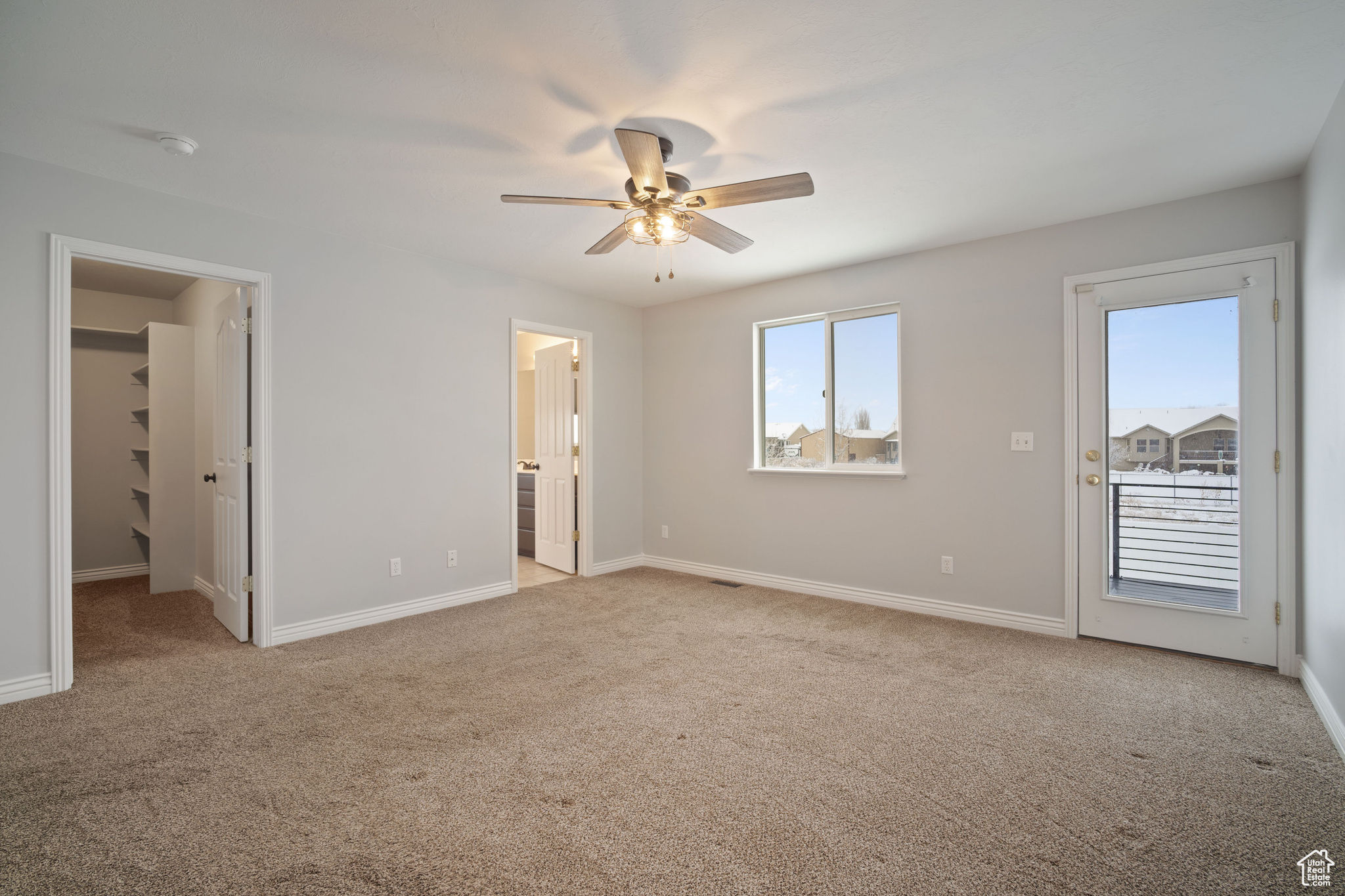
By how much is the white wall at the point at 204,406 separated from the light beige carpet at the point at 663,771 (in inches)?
48.2

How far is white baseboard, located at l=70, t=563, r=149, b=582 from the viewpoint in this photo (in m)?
5.01

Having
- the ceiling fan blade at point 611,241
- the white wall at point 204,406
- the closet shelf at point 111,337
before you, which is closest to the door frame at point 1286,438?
the ceiling fan blade at point 611,241

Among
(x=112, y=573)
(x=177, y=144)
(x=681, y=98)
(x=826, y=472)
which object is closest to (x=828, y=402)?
(x=826, y=472)

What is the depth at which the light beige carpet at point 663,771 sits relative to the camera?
5.31ft

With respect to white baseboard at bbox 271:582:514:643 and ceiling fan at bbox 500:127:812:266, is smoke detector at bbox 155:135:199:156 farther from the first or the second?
white baseboard at bbox 271:582:514:643

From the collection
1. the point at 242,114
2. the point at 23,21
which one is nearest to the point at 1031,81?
the point at 242,114

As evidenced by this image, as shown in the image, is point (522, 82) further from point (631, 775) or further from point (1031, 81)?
point (631, 775)

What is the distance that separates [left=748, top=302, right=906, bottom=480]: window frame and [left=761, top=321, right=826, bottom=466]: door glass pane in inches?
1.0

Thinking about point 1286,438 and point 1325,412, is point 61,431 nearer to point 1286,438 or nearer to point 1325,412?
point 1325,412

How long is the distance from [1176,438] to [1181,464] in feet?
0.46

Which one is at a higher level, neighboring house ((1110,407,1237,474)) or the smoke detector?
the smoke detector

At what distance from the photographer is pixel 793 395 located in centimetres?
488

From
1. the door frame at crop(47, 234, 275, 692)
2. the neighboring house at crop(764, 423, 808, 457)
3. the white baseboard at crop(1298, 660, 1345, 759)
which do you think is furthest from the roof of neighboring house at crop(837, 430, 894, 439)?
the door frame at crop(47, 234, 275, 692)

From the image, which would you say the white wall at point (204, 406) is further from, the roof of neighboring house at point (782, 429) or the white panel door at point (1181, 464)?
the white panel door at point (1181, 464)
